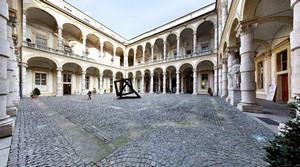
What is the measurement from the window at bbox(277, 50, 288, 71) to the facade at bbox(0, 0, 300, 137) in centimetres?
6

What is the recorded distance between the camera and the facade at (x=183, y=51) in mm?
4691

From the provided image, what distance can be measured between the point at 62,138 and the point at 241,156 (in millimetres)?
3679

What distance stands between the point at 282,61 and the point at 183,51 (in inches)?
552

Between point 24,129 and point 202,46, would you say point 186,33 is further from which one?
point 24,129

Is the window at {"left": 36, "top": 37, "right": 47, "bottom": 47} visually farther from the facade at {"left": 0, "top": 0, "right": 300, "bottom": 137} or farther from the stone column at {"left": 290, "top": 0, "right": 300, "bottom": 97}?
the stone column at {"left": 290, "top": 0, "right": 300, "bottom": 97}

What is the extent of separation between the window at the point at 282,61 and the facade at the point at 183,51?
0.20 feet

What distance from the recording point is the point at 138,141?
2268 millimetres

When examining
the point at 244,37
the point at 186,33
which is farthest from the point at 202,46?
the point at 244,37

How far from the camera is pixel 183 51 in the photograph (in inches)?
829

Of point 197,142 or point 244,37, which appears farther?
point 244,37

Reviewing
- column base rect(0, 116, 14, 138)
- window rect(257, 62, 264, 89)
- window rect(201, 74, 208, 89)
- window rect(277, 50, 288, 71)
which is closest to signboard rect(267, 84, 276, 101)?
window rect(277, 50, 288, 71)

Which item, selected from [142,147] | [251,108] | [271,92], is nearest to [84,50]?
[142,147]

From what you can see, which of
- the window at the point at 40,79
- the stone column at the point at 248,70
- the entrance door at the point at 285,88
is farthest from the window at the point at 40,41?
the entrance door at the point at 285,88

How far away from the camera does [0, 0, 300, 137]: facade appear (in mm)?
4691
